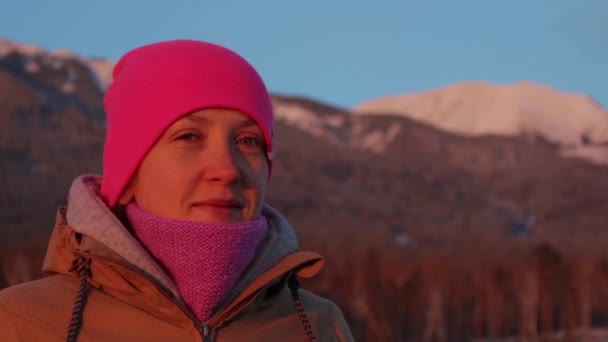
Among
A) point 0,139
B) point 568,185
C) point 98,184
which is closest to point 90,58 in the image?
point 0,139

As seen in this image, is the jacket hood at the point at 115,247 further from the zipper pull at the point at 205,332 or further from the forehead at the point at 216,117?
the forehead at the point at 216,117

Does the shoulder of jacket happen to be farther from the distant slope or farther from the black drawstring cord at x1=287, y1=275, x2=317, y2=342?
the distant slope

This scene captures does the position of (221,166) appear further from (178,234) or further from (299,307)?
(299,307)

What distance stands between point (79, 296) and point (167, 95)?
0.31 m

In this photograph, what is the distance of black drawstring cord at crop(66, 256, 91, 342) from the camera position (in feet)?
4.42

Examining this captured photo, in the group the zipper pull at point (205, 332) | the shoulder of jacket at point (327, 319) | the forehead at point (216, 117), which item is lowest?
the shoulder of jacket at point (327, 319)

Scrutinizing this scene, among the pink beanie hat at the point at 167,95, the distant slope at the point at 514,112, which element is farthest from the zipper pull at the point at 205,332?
the distant slope at the point at 514,112

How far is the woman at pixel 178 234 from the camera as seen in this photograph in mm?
1389

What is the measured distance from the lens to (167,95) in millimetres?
1514

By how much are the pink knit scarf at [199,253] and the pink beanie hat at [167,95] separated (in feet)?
0.37

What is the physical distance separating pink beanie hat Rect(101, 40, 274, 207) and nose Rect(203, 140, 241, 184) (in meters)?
0.07

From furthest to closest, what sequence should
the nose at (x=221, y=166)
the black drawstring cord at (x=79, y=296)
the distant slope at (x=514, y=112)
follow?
the distant slope at (x=514, y=112) → the nose at (x=221, y=166) → the black drawstring cord at (x=79, y=296)

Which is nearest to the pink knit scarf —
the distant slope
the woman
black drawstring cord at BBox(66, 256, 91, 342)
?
the woman

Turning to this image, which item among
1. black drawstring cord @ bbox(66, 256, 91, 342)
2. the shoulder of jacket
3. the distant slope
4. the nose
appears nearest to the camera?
black drawstring cord @ bbox(66, 256, 91, 342)
